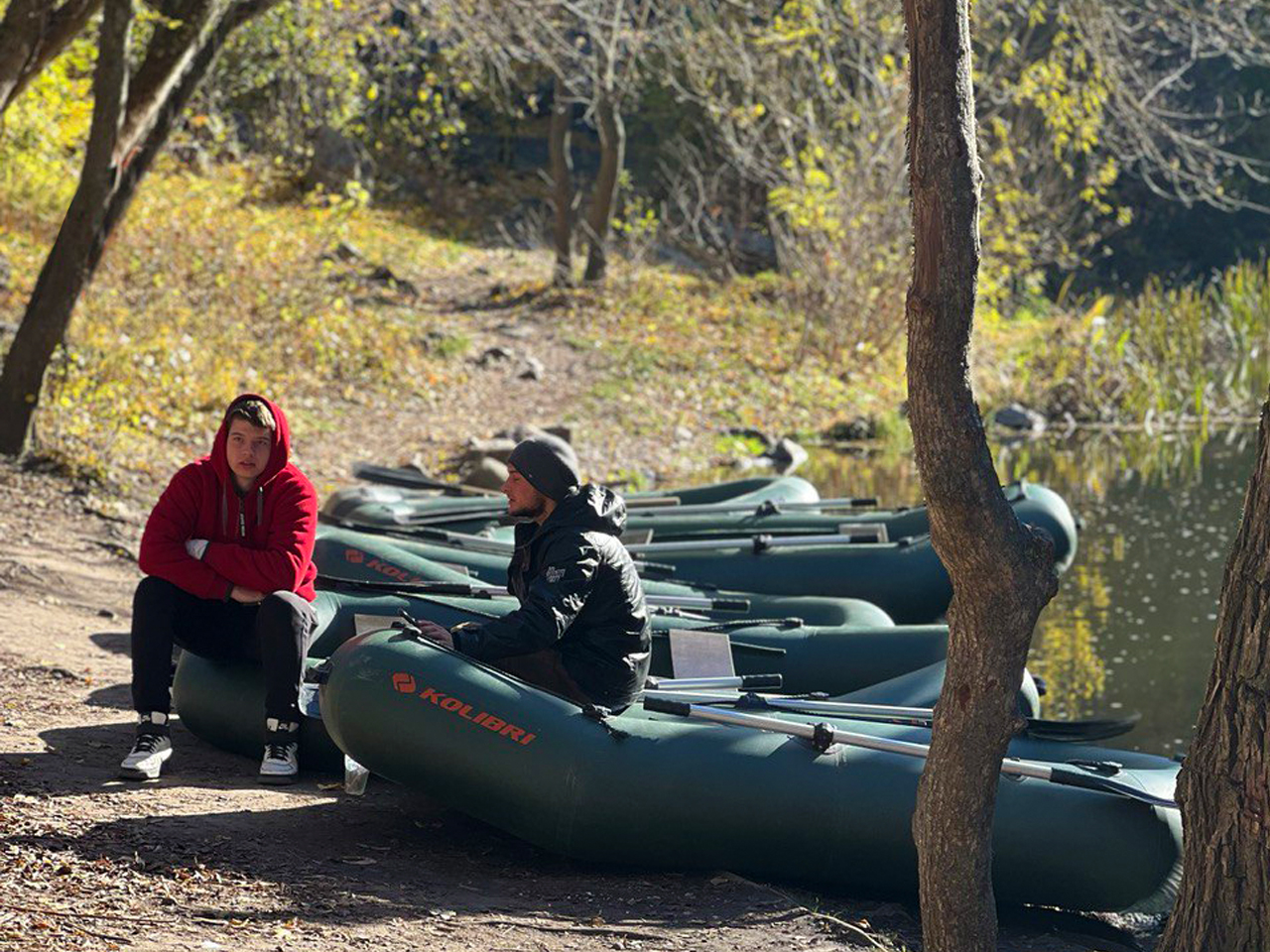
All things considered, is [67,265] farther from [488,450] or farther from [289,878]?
[289,878]

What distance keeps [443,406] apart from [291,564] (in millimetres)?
9111

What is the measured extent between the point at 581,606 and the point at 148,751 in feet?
4.33

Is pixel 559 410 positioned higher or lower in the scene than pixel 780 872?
higher

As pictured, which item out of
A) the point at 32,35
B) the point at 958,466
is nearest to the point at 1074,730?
the point at 958,466

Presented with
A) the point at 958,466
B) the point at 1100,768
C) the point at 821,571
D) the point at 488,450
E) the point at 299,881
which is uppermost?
the point at 958,466

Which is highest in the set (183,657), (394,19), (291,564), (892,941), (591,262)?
(394,19)

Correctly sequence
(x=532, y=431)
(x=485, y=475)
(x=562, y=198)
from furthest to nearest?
(x=562, y=198) → (x=532, y=431) → (x=485, y=475)

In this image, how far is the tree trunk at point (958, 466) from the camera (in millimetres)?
3227

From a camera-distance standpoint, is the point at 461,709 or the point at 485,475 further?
A: the point at 485,475

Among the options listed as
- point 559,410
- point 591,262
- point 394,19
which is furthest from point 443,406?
point 394,19

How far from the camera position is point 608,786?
4.53m

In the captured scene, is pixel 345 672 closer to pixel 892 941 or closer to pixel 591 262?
pixel 892 941

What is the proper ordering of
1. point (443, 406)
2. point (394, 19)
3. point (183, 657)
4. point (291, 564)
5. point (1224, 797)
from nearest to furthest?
point (1224, 797), point (291, 564), point (183, 657), point (443, 406), point (394, 19)

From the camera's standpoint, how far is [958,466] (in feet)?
10.8
